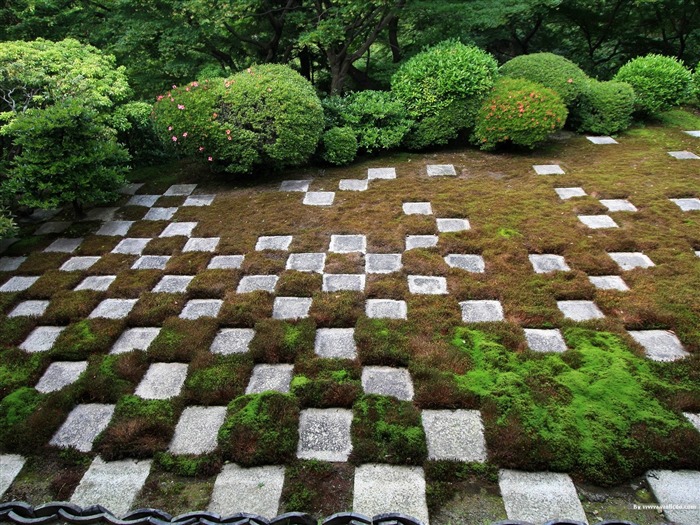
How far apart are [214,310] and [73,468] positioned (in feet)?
5.37

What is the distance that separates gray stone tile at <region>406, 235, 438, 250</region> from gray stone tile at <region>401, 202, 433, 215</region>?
0.55 meters

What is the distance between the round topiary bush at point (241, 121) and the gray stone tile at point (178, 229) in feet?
3.68

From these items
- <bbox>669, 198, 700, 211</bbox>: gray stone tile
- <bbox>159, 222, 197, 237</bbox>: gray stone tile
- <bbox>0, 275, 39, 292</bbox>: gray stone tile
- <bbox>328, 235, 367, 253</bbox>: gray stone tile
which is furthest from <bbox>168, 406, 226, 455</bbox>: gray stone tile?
<bbox>669, 198, 700, 211</bbox>: gray stone tile

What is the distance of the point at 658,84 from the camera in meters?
7.91

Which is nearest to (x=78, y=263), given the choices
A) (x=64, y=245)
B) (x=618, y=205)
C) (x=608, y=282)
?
(x=64, y=245)

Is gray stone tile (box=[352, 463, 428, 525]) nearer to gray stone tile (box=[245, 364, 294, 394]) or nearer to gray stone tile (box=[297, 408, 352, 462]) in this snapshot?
gray stone tile (box=[297, 408, 352, 462])

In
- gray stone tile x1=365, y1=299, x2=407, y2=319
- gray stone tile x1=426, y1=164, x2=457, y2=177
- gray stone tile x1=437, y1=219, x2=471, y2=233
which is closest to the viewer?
gray stone tile x1=365, y1=299, x2=407, y2=319

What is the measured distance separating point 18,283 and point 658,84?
9.16 metres

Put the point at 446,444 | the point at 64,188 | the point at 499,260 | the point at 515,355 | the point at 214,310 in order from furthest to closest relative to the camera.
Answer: the point at 64,188 < the point at 499,260 < the point at 214,310 < the point at 515,355 < the point at 446,444

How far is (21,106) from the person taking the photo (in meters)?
5.96

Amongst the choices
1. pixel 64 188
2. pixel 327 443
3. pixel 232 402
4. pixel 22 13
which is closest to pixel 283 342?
pixel 232 402

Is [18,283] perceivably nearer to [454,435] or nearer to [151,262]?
[151,262]

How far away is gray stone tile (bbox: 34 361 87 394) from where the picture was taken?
140 inches

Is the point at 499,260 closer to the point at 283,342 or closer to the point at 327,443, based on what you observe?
the point at 283,342
